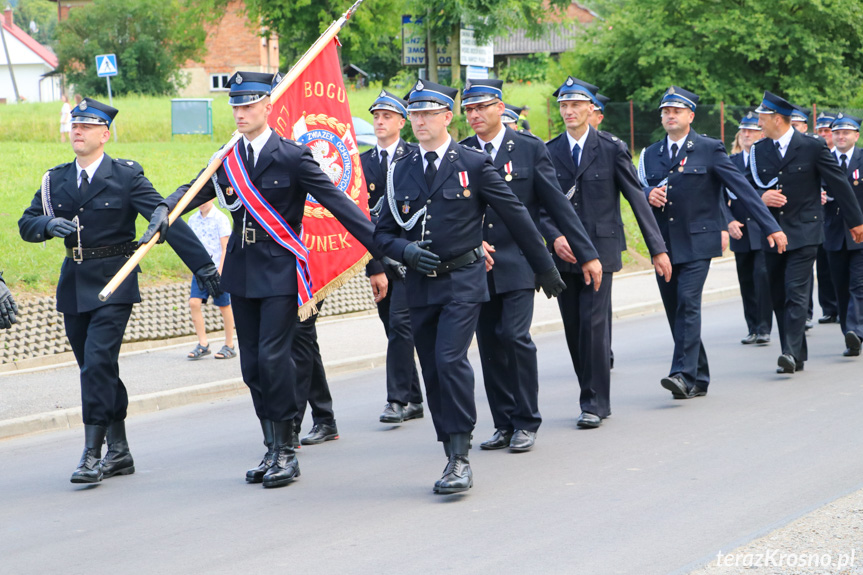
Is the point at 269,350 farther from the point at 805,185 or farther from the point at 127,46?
the point at 127,46

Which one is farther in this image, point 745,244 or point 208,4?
point 208,4

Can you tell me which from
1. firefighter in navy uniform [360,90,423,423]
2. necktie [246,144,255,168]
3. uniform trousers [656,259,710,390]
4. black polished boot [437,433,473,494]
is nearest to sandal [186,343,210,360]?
firefighter in navy uniform [360,90,423,423]

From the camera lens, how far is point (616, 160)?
853 centimetres

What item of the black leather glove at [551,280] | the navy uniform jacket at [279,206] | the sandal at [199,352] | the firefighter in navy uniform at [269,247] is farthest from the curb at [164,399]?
the black leather glove at [551,280]

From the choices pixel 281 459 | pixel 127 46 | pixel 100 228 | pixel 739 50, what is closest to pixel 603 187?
pixel 281 459

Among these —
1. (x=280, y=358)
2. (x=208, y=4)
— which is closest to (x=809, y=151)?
(x=280, y=358)

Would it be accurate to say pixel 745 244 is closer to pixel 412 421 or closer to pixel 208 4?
pixel 412 421

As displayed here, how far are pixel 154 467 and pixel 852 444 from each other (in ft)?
14.3

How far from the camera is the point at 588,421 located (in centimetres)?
822

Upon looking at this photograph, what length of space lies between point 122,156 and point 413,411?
1672cm

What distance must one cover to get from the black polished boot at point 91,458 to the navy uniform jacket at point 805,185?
6042 mm

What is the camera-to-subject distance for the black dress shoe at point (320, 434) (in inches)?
322

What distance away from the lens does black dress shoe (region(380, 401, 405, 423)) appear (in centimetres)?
874

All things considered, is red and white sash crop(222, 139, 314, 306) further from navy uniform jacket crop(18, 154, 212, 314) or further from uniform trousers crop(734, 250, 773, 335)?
uniform trousers crop(734, 250, 773, 335)
